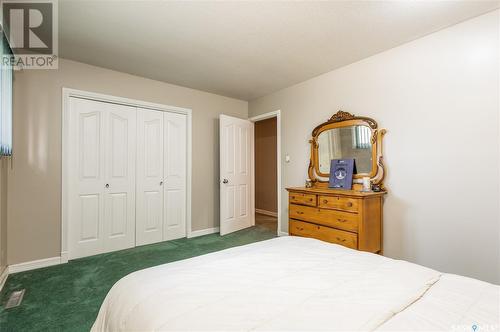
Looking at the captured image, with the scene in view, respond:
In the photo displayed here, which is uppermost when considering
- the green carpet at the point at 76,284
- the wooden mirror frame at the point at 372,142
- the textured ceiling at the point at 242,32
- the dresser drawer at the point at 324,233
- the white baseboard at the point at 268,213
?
the textured ceiling at the point at 242,32

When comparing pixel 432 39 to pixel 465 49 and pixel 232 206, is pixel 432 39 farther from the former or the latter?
pixel 232 206

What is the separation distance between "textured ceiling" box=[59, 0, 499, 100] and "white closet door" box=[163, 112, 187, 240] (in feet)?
2.78

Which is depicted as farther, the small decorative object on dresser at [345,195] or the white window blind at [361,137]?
the white window blind at [361,137]

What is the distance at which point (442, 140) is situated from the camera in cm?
235

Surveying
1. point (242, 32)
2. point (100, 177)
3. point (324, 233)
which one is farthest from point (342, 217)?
point (100, 177)

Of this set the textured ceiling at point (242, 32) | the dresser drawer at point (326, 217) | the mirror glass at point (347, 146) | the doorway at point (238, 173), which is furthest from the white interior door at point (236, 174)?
the mirror glass at point (347, 146)

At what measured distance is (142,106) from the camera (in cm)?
359

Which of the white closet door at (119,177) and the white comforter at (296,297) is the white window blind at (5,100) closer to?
the white closet door at (119,177)

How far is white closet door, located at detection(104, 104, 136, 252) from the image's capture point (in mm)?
3328

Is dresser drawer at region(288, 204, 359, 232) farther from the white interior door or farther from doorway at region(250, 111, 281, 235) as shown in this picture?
doorway at region(250, 111, 281, 235)

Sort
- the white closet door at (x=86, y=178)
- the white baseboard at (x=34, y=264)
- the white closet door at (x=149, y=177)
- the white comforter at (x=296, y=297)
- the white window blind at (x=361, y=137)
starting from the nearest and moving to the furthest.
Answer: the white comforter at (x=296, y=297)
the white baseboard at (x=34, y=264)
the white window blind at (x=361, y=137)
the white closet door at (x=86, y=178)
the white closet door at (x=149, y=177)

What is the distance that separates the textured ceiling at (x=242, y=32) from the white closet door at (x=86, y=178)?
68 centimetres

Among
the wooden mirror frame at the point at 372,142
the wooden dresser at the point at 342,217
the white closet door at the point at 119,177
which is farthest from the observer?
the white closet door at the point at 119,177

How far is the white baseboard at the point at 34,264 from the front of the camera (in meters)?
2.67
